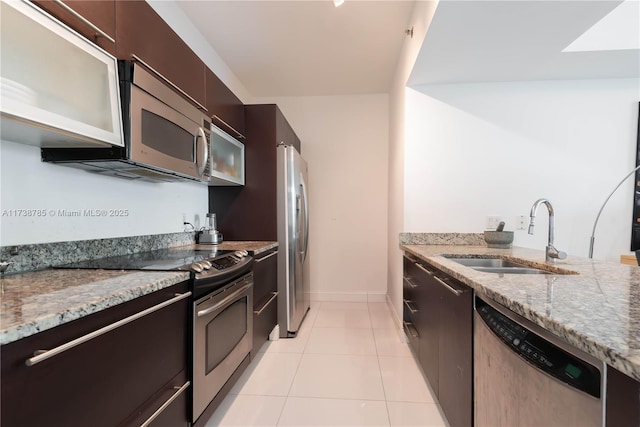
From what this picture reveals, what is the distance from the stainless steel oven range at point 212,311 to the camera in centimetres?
124

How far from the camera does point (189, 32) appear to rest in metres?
2.23

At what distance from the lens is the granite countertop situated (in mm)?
503

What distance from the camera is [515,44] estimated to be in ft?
A: 5.74

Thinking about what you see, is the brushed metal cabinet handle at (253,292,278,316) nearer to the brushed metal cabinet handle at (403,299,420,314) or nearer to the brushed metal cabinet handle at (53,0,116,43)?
the brushed metal cabinet handle at (403,299,420,314)

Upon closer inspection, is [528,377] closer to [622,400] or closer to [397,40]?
[622,400]

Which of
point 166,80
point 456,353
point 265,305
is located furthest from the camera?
point 265,305

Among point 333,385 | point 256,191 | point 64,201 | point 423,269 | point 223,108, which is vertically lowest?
point 333,385

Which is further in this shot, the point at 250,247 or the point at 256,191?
the point at 256,191

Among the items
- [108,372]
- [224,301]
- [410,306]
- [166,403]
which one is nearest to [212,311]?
[224,301]

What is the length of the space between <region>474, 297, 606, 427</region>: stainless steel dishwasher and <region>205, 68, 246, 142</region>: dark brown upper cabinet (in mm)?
1913

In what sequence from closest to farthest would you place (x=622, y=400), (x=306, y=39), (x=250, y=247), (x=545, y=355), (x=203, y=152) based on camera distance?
(x=622, y=400) < (x=545, y=355) < (x=203, y=152) < (x=250, y=247) < (x=306, y=39)

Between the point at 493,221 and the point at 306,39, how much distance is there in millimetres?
2161

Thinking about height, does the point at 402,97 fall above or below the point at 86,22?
above

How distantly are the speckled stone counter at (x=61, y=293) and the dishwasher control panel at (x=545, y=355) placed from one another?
112 centimetres
